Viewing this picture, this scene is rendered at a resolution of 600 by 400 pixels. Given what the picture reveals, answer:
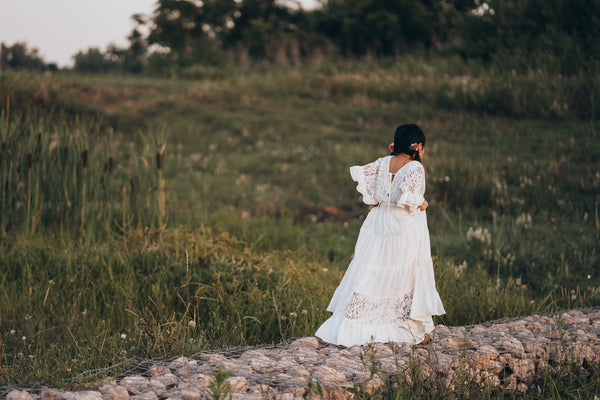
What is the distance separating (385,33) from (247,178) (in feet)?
65.9

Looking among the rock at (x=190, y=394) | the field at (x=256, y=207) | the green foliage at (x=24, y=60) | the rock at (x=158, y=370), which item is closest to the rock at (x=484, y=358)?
the field at (x=256, y=207)

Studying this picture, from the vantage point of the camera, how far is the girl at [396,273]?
4031mm

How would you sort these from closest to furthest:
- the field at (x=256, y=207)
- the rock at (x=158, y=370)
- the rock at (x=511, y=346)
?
the rock at (x=158, y=370), the rock at (x=511, y=346), the field at (x=256, y=207)

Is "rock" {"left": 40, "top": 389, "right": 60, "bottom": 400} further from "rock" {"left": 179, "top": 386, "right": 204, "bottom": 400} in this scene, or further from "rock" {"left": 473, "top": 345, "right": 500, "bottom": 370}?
"rock" {"left": 473, "top": 345, "right": 500, "bottom": 370}

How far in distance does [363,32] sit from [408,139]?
27806 mm

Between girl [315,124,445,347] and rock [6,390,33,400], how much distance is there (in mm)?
2029

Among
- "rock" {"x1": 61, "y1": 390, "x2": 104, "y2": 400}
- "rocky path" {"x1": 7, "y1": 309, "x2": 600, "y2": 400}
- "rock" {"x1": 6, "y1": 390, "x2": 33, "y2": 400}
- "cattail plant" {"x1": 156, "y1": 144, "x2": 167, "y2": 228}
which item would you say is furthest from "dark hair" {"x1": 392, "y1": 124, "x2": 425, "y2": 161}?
"cattail plant" {"x1": 156, "y1": 144, "x2": 167, "y2": 228}

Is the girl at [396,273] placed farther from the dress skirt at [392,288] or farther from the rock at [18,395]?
→ the rock at [18,395]

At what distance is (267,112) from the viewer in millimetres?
16156

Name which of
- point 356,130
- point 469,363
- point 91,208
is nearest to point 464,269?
point 469,363

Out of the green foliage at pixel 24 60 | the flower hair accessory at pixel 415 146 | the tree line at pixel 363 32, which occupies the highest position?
the tree line at pixel 363 32

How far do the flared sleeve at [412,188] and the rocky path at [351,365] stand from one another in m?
1.01

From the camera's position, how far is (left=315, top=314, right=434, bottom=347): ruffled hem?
3.96 meters

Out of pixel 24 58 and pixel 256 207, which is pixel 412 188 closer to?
pixel 256 207
